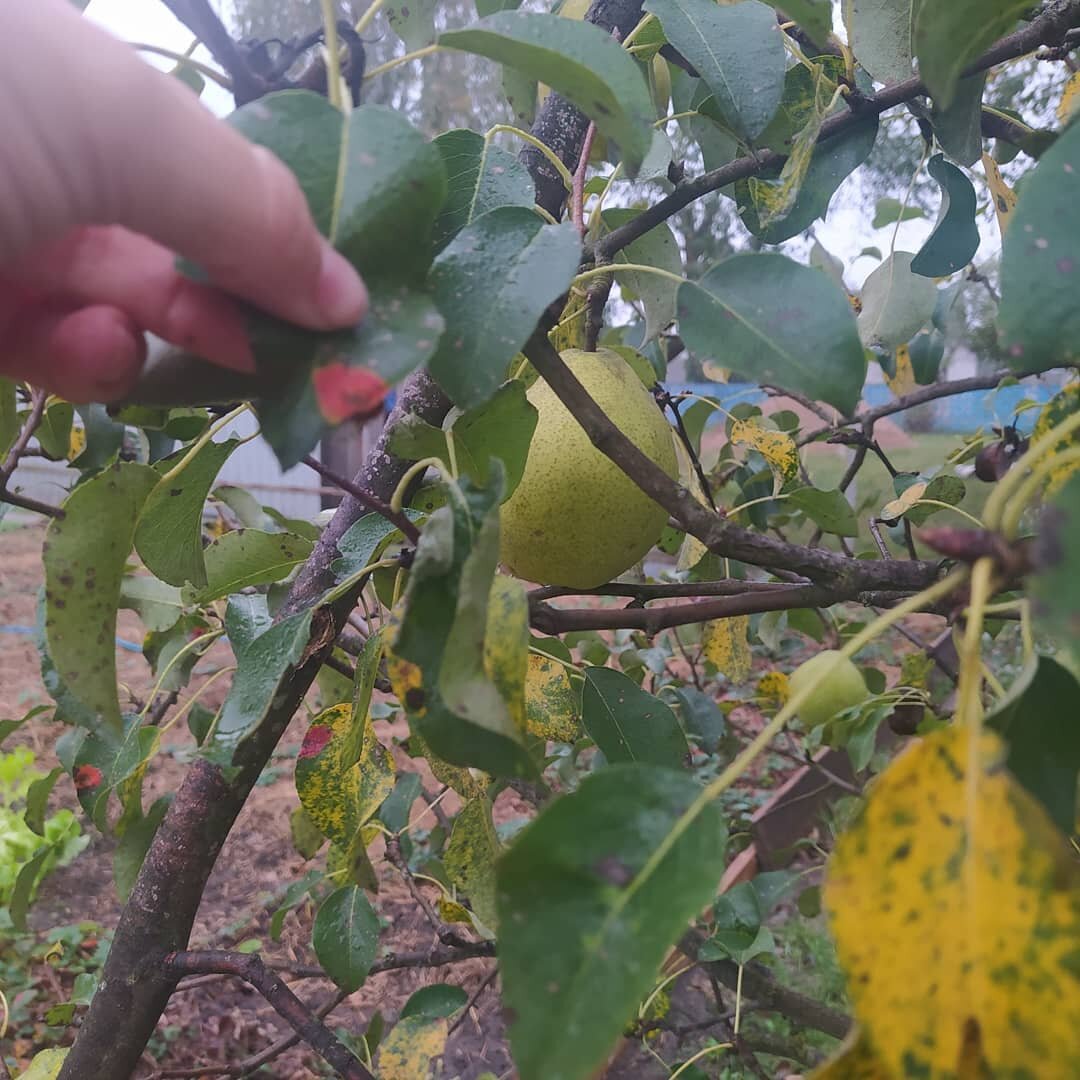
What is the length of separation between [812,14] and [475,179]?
9.7 inches

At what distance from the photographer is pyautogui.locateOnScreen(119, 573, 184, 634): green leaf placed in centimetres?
107

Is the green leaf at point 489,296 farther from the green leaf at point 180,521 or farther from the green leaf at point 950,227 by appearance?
the green leaf at point 950,227

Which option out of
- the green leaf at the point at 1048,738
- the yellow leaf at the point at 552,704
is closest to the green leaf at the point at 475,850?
the yellow leaf at the point at 552,704

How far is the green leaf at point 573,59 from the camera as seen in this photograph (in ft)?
1.20

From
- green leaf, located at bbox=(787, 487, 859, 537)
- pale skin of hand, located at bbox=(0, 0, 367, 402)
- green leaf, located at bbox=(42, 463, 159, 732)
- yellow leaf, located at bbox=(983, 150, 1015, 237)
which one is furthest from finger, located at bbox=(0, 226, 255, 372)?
yellow leaf, located at bbox=(983, 150, 1015, 237)

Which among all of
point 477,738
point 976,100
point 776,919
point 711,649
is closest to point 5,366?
point 477,738

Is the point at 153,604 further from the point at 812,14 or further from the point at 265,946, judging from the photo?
the point at 265,946

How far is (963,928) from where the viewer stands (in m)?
0.24

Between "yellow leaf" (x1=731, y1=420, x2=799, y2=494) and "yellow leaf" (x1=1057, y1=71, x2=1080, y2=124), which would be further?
"yellow leaf" (x1=731, y1=420, x2=799, y2=494)

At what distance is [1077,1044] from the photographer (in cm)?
22

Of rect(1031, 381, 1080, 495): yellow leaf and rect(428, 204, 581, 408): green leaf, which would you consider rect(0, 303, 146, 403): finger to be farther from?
rect(1031, 381, 1080, 495): yellow leaf

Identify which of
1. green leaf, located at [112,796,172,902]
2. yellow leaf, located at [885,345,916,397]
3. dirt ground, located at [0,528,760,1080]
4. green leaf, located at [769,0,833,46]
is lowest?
dirt ground, located at [0,528,760,1080]

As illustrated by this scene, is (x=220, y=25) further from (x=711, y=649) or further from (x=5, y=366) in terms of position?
(x=711, y=649)

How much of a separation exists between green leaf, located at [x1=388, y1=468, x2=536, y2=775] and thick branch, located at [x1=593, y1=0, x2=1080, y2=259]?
0.30m
